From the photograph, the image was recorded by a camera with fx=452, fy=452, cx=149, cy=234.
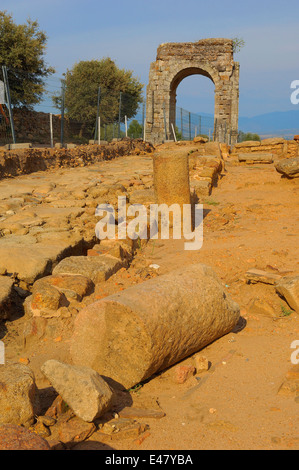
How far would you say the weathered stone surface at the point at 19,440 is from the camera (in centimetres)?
221

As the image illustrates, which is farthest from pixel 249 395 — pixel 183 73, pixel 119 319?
pixel 183 73

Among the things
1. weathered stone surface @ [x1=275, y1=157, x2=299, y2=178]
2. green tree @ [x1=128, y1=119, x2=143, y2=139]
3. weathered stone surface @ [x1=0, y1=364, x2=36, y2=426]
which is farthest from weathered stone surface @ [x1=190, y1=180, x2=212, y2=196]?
green tree @ [x1=128, y1=119, x2=143, y2=139]

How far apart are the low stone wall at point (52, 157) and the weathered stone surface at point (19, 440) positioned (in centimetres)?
831

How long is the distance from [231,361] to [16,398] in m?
1.76

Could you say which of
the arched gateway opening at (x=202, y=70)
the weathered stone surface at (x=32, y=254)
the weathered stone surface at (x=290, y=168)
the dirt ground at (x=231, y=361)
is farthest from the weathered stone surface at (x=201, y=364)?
the arched gateway opening at (x=202, y=70)

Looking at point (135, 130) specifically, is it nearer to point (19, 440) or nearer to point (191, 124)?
point (191, 124)

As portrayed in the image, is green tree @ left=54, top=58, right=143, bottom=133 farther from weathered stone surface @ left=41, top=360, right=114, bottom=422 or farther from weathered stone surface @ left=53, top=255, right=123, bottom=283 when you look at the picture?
weathered stone surface @ left=41, top=360, right=114, bottom=422

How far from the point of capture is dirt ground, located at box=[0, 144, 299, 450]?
2.68 metres

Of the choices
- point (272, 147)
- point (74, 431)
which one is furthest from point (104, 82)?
point (74, 431)

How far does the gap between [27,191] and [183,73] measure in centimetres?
1551

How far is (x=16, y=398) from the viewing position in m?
2.80

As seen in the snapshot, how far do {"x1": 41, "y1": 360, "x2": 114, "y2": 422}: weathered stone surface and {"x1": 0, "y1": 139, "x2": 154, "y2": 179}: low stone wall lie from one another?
7.75m

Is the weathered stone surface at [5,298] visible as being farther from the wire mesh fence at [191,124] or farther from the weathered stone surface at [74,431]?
the wire mesh fence at [191,124]

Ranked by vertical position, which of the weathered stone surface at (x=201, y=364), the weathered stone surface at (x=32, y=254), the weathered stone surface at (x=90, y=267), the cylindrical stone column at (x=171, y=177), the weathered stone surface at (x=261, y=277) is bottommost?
the weathered stone surface at (x=201, y=364)
